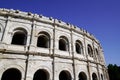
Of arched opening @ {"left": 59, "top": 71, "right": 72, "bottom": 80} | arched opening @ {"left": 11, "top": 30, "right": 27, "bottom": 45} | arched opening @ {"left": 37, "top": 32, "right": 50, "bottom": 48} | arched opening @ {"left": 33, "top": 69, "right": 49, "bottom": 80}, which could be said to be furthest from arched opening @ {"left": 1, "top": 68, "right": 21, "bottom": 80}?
arched opening @ {"left": 59, "top": 71, "right": 72, "bottom": 80}

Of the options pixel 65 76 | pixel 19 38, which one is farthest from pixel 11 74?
pixel 65 76

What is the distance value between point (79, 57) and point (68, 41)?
216 centimetres

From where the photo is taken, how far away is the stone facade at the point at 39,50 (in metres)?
11.0

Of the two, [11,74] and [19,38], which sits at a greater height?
[19,38]

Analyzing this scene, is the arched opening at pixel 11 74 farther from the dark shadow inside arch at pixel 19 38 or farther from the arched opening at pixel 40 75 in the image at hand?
the dark shadow inside arch at pixel 19 38

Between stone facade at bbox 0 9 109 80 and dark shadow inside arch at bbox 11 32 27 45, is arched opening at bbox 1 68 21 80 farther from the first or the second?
dark shadow inside arch at bbox 11 32 27 45

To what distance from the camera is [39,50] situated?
12188mm

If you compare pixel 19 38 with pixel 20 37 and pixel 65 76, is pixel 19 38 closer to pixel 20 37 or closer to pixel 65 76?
pixel 20 37

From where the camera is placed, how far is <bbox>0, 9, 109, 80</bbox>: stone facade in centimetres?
1102

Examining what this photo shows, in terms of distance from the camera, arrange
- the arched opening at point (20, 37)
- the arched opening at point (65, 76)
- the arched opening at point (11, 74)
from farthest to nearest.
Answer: the arched opening at point (65, 76) → the arched opening at point (20, 37) → the arched opening at point (11, 74)

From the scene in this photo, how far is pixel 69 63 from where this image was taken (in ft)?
43.6

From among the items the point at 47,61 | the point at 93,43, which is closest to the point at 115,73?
the point at 93,43

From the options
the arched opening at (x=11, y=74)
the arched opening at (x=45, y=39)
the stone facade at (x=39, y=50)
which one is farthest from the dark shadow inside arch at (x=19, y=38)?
the arched opening at (x=11, y=74)

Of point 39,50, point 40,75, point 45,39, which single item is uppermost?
point 45,39
